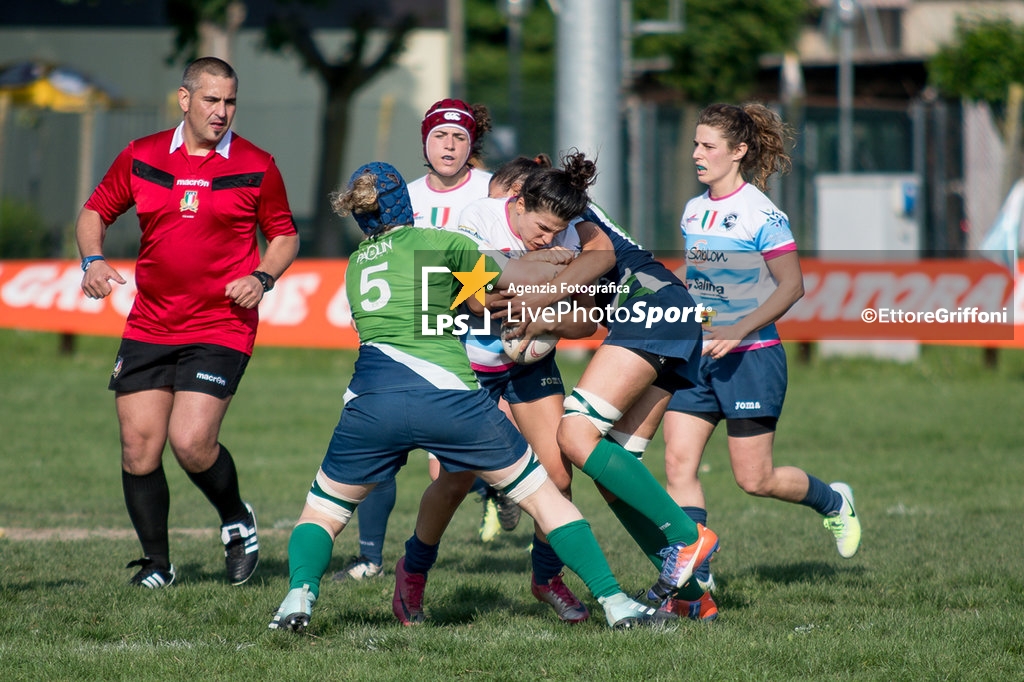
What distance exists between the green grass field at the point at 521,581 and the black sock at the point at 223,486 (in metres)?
0.35

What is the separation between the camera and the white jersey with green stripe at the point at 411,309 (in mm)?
4945

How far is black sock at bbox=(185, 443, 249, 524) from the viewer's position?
6344 mm

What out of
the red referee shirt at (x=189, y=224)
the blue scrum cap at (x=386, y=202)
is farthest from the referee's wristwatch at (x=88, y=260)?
the blue scrum cap at (x=386, y=202)

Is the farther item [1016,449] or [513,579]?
[1016,449]

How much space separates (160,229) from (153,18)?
30086 millimetres

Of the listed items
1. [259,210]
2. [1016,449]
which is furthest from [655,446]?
[259,210]

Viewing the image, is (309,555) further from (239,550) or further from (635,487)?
(239,550)

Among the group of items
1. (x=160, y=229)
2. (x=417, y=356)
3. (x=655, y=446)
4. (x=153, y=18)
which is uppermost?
(x=153, y=18)

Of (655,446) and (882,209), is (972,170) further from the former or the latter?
(655,446)

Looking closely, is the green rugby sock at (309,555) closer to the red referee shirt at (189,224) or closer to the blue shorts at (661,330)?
the blue shorts at (661,330)

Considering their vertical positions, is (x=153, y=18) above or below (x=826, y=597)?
above

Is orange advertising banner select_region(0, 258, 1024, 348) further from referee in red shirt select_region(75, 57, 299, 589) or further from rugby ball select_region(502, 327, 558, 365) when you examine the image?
rugby ball select_region(502, 327, 558, 365)

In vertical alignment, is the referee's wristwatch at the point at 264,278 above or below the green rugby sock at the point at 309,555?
above

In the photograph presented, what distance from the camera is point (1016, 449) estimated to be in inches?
436
